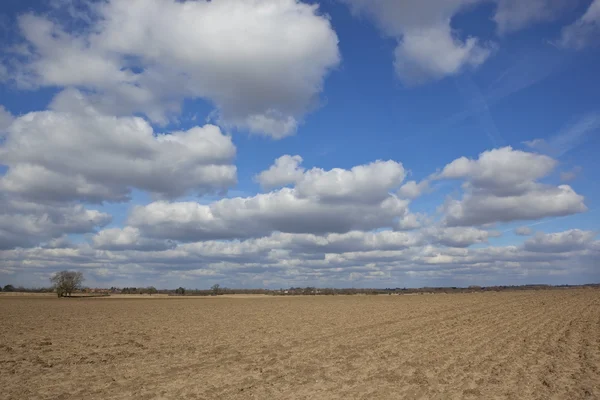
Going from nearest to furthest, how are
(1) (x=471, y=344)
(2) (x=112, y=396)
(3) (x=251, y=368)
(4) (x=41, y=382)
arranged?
1. (2) (x=112, y=396)
2. (4) (x=41, y=382)
3. (3) (x=251, y=368)
4. (1) (x=471, y=344)

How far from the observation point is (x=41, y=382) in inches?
599

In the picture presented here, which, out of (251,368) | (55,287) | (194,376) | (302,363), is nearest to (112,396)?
(194,376)

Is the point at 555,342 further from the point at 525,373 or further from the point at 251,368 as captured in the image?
the point at 251,368

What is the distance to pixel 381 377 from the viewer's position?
15453 millimetres

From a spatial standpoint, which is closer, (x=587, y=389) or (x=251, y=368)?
(x=587, y=389)

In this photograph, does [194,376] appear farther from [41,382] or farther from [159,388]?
[41,382]

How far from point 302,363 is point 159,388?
21.3ft

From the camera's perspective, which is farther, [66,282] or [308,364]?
[66,282]

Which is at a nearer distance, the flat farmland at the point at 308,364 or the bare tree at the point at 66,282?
the flat farmland at the point at 308,364

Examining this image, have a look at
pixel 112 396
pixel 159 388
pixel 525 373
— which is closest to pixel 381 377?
pixel 525 373

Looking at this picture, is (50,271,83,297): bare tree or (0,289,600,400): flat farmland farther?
(50,271,83,297): bare tree

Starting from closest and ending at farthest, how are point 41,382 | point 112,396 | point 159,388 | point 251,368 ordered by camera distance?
point 112,396 → point 159,388 → point 41,382 → point 251,368

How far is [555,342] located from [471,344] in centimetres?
467

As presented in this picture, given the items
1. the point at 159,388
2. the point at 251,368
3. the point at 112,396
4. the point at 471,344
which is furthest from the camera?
the point at 471,344
